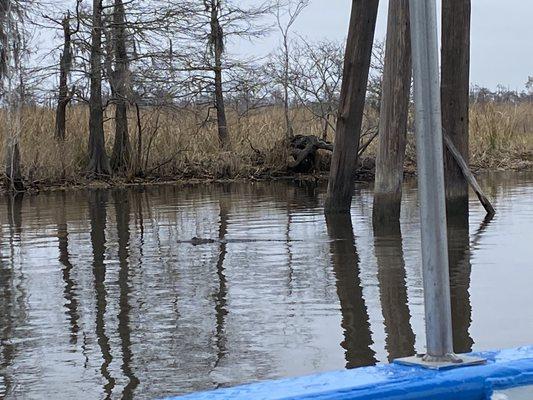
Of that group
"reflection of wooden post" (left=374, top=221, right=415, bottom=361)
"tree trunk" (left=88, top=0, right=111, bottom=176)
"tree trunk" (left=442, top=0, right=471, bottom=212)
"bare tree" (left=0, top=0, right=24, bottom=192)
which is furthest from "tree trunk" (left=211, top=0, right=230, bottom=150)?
"reflection of wooden post" (left=374, top=221, right=415, bottom=361)

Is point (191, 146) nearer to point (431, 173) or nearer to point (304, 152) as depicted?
point (304, 152)

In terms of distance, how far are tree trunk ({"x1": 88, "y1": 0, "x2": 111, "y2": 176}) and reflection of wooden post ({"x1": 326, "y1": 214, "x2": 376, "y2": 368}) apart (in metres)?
15.0

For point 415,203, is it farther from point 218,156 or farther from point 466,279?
point 218,156

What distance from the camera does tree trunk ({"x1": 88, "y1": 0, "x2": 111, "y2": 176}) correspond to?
84.5 feet

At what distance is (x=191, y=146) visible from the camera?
26.8 metres

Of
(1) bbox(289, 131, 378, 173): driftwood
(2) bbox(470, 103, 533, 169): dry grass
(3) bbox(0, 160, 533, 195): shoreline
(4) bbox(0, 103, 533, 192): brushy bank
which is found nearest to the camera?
(3) bbox(0, 160, 533, 195): shoreline

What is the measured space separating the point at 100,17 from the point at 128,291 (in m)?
19.4

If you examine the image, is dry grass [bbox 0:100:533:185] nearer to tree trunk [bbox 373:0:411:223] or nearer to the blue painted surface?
tree trunk [bbox 373:0:411:223]

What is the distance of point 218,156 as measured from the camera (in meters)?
26.6

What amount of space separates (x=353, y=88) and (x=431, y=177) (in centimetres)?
980

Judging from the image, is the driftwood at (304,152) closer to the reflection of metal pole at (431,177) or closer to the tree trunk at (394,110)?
the tree trunk at (394,110)

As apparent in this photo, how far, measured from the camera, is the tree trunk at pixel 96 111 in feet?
84.5

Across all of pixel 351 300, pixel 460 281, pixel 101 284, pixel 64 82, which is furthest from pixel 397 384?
pixel 64 82

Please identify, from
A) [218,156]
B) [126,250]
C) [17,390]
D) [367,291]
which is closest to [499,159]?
[218,156]
